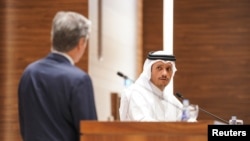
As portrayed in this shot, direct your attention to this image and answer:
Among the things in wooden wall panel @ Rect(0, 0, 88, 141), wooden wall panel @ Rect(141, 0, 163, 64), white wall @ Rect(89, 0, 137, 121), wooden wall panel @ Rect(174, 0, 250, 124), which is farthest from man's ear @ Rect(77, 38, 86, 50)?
wooden wall panel @ Rect(141, 0, 163, 64)

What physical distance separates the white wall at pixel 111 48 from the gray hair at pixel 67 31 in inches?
164

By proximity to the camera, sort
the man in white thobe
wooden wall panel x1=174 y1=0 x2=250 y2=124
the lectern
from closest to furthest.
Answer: the lectern < the man in white thobe < wooden wall panel x1=174 y1=0 x2=250 y2=124

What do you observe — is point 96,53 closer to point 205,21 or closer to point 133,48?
point 133,48

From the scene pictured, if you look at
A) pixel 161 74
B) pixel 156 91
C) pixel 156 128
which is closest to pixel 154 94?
pixel 156 91

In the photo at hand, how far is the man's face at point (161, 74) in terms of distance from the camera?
19.1 feet

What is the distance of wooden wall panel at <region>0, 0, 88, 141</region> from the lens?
755 centimetres

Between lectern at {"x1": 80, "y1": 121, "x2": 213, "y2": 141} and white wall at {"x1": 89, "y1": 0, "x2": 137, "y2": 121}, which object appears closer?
lectern at {"x1": 80, "y1": 121, "x2": 213, "y2": 141}

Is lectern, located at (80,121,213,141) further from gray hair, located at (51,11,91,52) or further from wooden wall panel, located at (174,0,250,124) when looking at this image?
wooden wall panel, located at (174,0,250,124)

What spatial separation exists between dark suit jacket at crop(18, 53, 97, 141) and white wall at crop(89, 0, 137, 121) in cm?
415

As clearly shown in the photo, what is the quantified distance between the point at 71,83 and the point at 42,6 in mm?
4573

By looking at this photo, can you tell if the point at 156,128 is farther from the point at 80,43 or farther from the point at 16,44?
the point at 16,44

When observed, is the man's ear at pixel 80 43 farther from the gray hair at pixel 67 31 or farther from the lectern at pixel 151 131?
the lectern at pixel 151 131

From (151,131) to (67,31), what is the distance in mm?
857

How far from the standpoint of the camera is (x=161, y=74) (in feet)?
19.1
